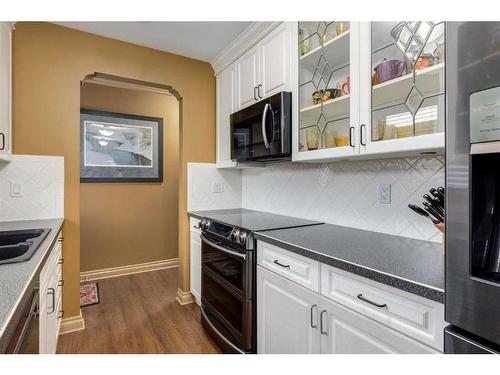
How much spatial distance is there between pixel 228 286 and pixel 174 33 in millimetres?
1984

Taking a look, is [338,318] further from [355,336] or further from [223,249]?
[223,249]

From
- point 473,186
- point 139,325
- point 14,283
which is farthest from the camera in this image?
point 139,325

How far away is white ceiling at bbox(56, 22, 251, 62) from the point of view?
2119 mm

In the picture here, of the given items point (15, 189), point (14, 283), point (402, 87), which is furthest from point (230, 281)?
point (15, 189)

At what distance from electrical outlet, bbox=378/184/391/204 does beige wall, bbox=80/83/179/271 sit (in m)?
2.75

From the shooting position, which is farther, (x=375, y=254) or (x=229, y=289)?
(x=229, y=289)

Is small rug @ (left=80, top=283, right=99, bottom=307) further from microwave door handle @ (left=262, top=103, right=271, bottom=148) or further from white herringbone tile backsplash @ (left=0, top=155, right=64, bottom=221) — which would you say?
microwave door handle @ (left=262, top=103, right=271, bottom=148)

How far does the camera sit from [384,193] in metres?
1.61

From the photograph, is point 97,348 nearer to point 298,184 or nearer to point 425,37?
point 298,184

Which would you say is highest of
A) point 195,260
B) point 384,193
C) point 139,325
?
point 384,193

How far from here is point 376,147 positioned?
4.33 ft

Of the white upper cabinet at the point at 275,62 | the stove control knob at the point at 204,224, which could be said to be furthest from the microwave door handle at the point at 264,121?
the stove control knob at the point at 204,224
